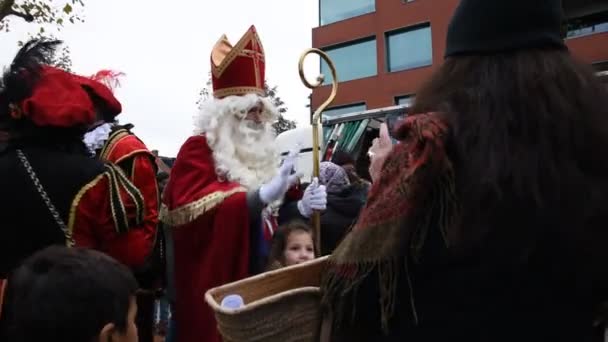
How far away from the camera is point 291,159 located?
131 inches

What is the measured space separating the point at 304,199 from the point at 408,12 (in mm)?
21376

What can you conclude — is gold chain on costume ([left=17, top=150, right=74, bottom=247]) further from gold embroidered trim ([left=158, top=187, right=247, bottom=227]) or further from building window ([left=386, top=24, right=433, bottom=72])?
building window ([left=386, top=24, right=433, bottom=72])

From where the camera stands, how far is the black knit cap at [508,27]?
1364 millimetres

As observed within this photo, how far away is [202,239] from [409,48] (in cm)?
2120

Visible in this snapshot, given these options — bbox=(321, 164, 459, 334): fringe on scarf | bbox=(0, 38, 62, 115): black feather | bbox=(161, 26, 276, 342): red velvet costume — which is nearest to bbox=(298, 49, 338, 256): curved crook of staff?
bbox=(161, 26, 276, 342): red velvet costume

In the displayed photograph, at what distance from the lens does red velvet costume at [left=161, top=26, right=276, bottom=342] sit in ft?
10.7

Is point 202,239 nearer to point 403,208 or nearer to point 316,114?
point 316,114

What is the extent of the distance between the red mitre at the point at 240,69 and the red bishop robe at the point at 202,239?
56 centimetres

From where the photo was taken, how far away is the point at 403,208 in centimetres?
128

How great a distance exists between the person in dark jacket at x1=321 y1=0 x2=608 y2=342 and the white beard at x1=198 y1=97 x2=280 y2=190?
2.20 m

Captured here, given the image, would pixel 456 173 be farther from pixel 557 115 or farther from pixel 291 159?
pixel 291 159

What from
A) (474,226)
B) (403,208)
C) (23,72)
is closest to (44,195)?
(23,72)

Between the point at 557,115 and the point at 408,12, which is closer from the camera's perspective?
the point at 557,115

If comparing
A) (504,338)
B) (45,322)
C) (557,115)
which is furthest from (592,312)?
(45,322)
